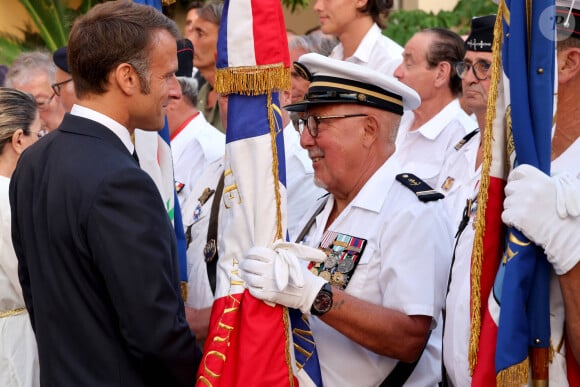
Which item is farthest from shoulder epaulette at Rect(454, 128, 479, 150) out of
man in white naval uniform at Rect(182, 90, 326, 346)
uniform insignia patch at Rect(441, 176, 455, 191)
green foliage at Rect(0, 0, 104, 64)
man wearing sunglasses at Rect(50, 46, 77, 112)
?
green foliage at Rect(0, 0, 104, 64)

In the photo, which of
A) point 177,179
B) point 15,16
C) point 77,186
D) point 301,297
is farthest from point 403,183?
Answer: point 15,16

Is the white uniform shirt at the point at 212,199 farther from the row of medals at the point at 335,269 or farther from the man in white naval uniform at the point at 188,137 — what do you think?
the row of medals at the point at 335,269

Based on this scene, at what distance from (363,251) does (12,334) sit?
1.75m

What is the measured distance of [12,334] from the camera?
3.98 meters

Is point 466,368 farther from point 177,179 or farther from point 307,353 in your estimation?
point 177,179

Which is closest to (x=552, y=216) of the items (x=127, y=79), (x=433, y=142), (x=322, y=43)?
(x=127, y=79)

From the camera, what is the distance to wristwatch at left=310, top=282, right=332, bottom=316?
9.81ft

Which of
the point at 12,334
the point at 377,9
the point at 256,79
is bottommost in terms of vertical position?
Result: the point at 12,334

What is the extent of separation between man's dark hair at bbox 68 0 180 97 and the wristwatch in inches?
36.5

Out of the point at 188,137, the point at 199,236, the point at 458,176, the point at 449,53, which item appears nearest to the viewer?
the point at 199,236

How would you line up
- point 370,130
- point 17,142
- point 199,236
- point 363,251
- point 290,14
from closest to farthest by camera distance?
point 363,251
point 370,130
point 17,142
point 199,236
point 290,14

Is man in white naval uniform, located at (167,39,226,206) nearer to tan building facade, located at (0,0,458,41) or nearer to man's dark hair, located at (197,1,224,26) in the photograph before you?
man's dark hair, located at (197,1,224,26)

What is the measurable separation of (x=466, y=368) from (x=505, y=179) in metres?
0.68

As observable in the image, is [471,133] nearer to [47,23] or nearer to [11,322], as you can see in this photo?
[11,322]
